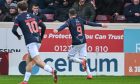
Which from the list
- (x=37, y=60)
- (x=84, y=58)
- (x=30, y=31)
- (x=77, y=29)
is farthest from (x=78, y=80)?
(x=30, y=31)

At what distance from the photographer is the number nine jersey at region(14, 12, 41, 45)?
1466cm

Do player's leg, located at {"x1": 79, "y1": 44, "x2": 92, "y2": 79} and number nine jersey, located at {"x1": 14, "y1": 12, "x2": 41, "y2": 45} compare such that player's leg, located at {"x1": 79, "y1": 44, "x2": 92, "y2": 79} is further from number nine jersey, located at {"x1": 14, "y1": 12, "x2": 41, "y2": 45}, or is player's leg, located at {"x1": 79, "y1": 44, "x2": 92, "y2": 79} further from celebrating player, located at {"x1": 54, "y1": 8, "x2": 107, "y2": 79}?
number nine jersey, located at {"x1": 14, "y1": 12, "x2": 41, "y2": 45}

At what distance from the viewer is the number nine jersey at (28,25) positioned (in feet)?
48.1

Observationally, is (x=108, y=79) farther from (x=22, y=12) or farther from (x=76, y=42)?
(x=22, y=12)

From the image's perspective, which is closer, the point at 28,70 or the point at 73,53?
the point at 28,70

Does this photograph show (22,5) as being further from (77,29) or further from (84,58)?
(84,58)

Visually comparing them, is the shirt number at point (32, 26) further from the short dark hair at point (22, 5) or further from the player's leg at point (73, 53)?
the player's leg at point (73, 53)

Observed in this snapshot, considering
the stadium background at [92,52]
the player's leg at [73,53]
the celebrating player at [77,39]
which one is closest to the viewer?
the celebrating player at [77,39]

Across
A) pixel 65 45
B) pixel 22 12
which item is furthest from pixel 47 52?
pixel 22 12

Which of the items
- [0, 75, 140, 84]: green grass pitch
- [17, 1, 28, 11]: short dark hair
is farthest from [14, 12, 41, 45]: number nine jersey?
[0, 75, 140, 84]: green grass pitch

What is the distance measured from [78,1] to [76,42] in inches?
136

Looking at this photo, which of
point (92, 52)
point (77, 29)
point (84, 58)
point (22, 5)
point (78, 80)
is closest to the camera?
point (22, 5)

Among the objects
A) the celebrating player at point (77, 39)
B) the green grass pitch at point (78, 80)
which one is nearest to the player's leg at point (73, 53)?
the celebrating player at point (77, 39)

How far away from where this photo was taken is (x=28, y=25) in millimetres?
14695
